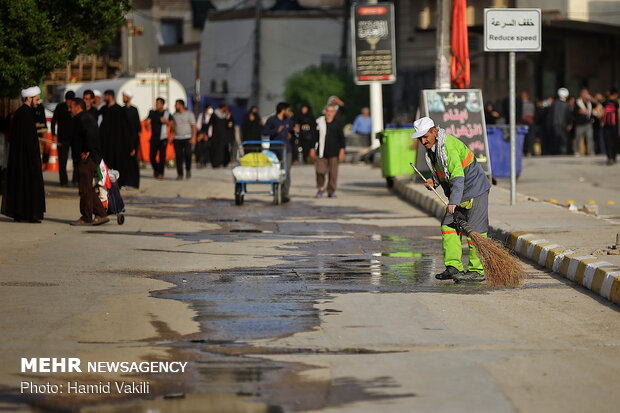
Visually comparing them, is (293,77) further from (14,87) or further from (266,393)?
(266,393)

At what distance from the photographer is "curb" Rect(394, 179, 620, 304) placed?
34.9 ft

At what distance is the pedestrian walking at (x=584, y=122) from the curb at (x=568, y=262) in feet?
70.7

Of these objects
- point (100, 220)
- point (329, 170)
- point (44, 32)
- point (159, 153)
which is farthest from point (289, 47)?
point (100, 220)

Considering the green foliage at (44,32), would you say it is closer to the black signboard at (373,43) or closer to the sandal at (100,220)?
the sandal at (100,220)

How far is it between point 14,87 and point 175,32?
51.0m

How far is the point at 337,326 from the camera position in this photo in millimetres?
9000

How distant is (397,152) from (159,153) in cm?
604

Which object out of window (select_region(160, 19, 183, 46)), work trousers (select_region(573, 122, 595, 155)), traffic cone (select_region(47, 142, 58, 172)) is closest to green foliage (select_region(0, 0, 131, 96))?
traffic cone (select_region(47, 142, 58, 172))

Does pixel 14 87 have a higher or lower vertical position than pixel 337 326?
higher

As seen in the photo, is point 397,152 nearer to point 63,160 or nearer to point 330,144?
point 330,144

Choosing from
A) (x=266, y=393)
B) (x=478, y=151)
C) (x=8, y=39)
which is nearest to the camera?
(x=266, y=393)

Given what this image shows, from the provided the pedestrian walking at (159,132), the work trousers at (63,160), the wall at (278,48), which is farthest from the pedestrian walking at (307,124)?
the wall at (278,48)

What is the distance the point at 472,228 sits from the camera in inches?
468

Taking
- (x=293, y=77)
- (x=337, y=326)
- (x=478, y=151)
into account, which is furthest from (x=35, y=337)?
(x=293, y=77)
